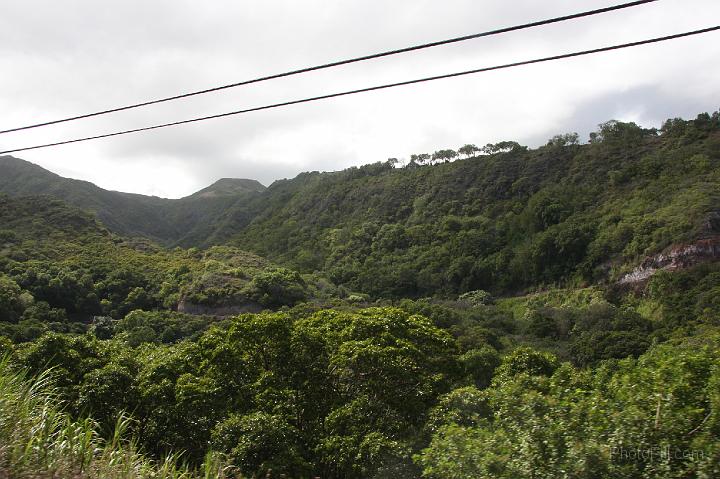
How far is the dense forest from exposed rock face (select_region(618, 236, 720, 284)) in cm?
32

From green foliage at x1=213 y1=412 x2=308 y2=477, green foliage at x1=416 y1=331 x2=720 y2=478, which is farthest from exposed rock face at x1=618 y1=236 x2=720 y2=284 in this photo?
green foliage at x1=416 y1=331 x2=720 y2=478

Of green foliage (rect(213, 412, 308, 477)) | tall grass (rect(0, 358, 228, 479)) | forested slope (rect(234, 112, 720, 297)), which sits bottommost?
green foliage (rect(213, 412, 308, 477))

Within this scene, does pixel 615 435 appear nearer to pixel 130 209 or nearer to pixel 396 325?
pixel 396 325

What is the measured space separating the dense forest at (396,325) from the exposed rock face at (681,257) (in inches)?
12.5

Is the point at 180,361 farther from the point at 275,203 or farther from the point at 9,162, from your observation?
the point at 9,162

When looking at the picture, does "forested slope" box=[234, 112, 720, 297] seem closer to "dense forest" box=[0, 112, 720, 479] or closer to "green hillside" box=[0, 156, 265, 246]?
"dense forest" box=[0, 112, 720, 479]

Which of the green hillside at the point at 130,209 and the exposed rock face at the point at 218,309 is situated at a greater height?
the green hillside at the point at 130,209

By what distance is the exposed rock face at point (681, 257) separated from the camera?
52438 mm

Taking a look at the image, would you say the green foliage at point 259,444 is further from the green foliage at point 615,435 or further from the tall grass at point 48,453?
the tall grass at point 48,453

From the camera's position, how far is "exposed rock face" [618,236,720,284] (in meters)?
52.4

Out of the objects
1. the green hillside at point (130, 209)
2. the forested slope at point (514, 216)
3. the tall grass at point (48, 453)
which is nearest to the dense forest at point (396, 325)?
the tall grass at point (48, 453)

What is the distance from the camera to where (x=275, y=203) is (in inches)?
5787

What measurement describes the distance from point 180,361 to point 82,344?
8.25ft

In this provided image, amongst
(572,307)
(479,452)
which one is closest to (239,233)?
(572,307)
